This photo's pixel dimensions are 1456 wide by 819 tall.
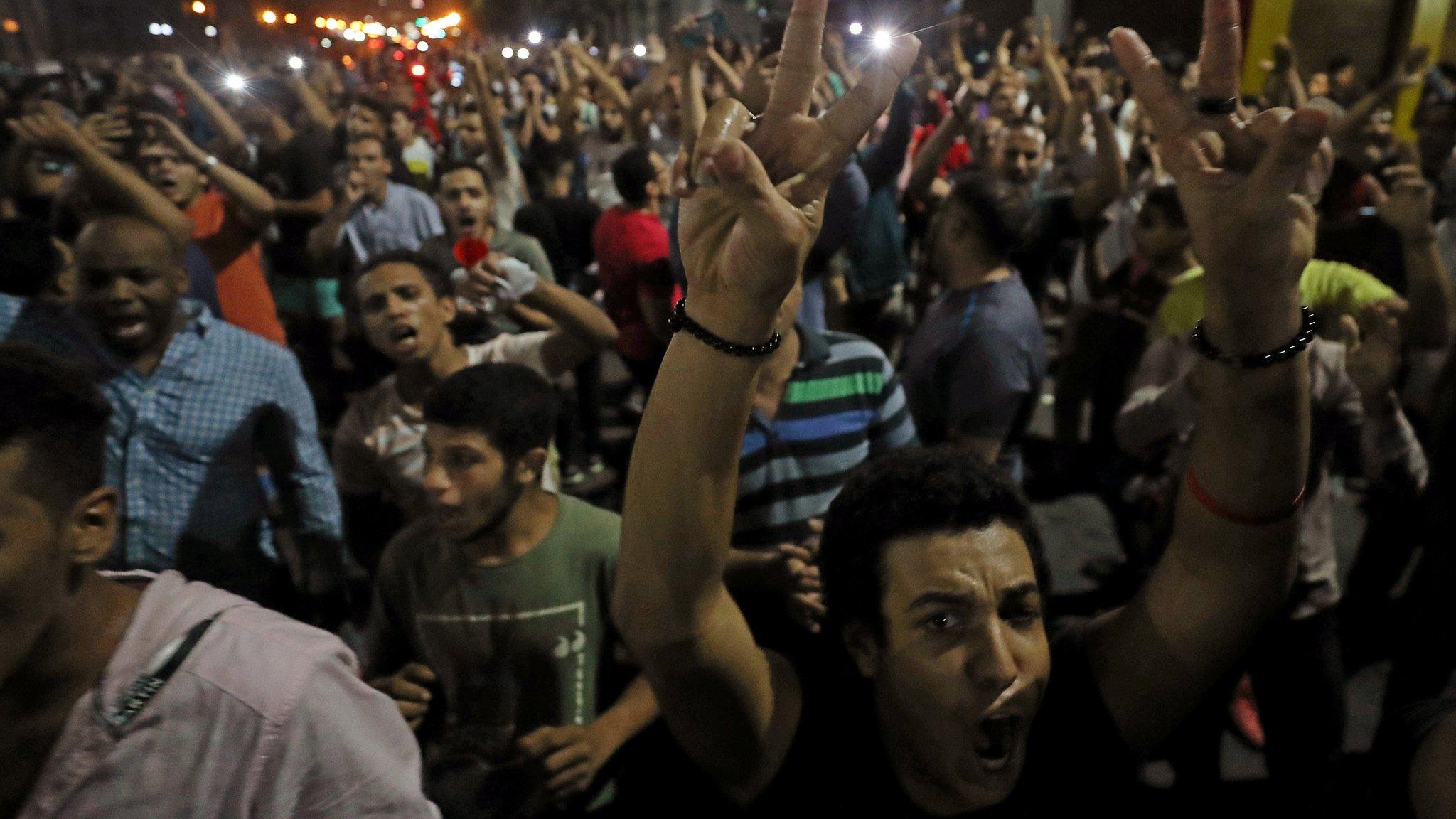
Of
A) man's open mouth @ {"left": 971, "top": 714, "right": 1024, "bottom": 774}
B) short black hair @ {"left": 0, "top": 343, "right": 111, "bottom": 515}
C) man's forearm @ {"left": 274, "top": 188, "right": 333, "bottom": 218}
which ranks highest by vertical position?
man's forearm @ {"left": 274, "top": 188, "right": 333, "bottom": 218}

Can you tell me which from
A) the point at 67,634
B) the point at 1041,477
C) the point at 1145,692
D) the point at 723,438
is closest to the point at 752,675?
the point at 723,438

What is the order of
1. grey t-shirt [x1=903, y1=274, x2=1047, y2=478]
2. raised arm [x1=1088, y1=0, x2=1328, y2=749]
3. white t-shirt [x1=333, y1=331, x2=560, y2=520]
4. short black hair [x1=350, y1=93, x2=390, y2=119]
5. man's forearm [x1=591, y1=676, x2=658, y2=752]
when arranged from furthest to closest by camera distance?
1. short black hair [x1=350, y1=93, x2=390, y2=119]
2. grey t-shirt [x1=903, y1=274, x2=1047, y2=478]
3. white t-shirt [x1=333, y1=331, x2=560, y2=520]
4. man's forearm [x1=591, y1=676, x2=658, y2=752]
5. raised arm [x1=1088, y1=0, x2=1328, y2=749]

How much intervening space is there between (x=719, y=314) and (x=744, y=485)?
126 cm

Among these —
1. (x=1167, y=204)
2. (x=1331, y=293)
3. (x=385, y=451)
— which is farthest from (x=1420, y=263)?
(x=385, y=451)

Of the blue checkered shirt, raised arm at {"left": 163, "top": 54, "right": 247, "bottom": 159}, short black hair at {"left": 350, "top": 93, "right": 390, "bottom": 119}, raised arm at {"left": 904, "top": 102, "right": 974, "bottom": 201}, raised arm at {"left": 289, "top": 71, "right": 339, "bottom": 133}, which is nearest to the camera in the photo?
the blue checkered shirt

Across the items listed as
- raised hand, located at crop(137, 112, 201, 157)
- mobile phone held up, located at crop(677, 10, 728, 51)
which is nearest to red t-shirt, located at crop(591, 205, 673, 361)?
mobile phone held up, located at crop(677, 10, 728, 51)

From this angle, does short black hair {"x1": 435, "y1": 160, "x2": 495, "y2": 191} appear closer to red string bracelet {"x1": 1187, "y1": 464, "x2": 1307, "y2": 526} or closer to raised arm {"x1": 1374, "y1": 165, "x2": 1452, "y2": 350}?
raised arm {"x1": 1374, "y1": 165, "x2": 1452, "y2": 350}

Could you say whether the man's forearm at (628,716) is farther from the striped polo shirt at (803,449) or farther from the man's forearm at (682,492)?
the man's forearm at (682,492)

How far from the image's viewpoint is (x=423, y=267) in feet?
9.36

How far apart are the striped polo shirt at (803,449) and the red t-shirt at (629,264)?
1.98 metres

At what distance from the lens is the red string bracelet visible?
1.19 meters

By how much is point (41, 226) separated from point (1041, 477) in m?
4.69

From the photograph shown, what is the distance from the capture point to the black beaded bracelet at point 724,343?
3.39 ft

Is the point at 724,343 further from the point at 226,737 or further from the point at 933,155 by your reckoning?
the point at 933,155
